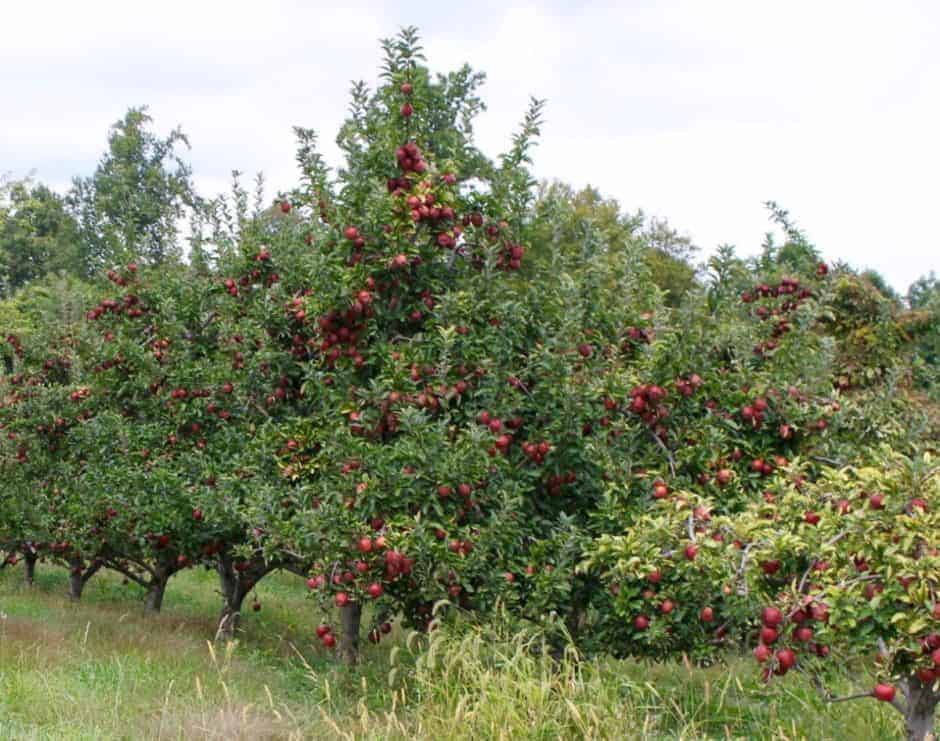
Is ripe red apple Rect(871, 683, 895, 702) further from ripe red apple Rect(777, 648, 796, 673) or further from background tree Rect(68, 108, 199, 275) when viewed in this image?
background tree Rect(68, 108, 199, 275)

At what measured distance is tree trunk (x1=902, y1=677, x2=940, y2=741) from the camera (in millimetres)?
4621

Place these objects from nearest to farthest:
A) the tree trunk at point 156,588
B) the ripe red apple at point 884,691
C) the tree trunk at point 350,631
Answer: the ripe red apple at point 884,691 < the tree trunk at point 350,631 < the tree trunk at point 156,588

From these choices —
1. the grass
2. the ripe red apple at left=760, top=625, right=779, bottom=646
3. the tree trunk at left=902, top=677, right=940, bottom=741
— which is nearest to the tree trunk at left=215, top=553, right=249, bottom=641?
the grass

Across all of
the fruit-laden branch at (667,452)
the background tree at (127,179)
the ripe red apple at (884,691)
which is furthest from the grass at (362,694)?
the background tree at (127,179)

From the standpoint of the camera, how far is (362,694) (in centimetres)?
630

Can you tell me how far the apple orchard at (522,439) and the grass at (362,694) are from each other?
1.12ft

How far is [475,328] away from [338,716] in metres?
2.51

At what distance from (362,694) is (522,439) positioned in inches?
80.2

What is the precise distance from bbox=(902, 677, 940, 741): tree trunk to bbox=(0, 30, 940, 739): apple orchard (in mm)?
20

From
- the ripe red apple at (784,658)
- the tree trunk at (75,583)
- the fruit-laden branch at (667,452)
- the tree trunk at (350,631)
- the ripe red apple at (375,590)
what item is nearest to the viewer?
the ripe red apple at (784,658)

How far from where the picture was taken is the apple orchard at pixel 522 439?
15.4 feet

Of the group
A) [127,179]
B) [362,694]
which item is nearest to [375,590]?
[362,694]

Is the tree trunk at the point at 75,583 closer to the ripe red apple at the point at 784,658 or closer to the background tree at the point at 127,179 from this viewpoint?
the ripe red apple at the point at 784,658

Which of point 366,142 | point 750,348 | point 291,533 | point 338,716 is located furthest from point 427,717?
point 366,142
